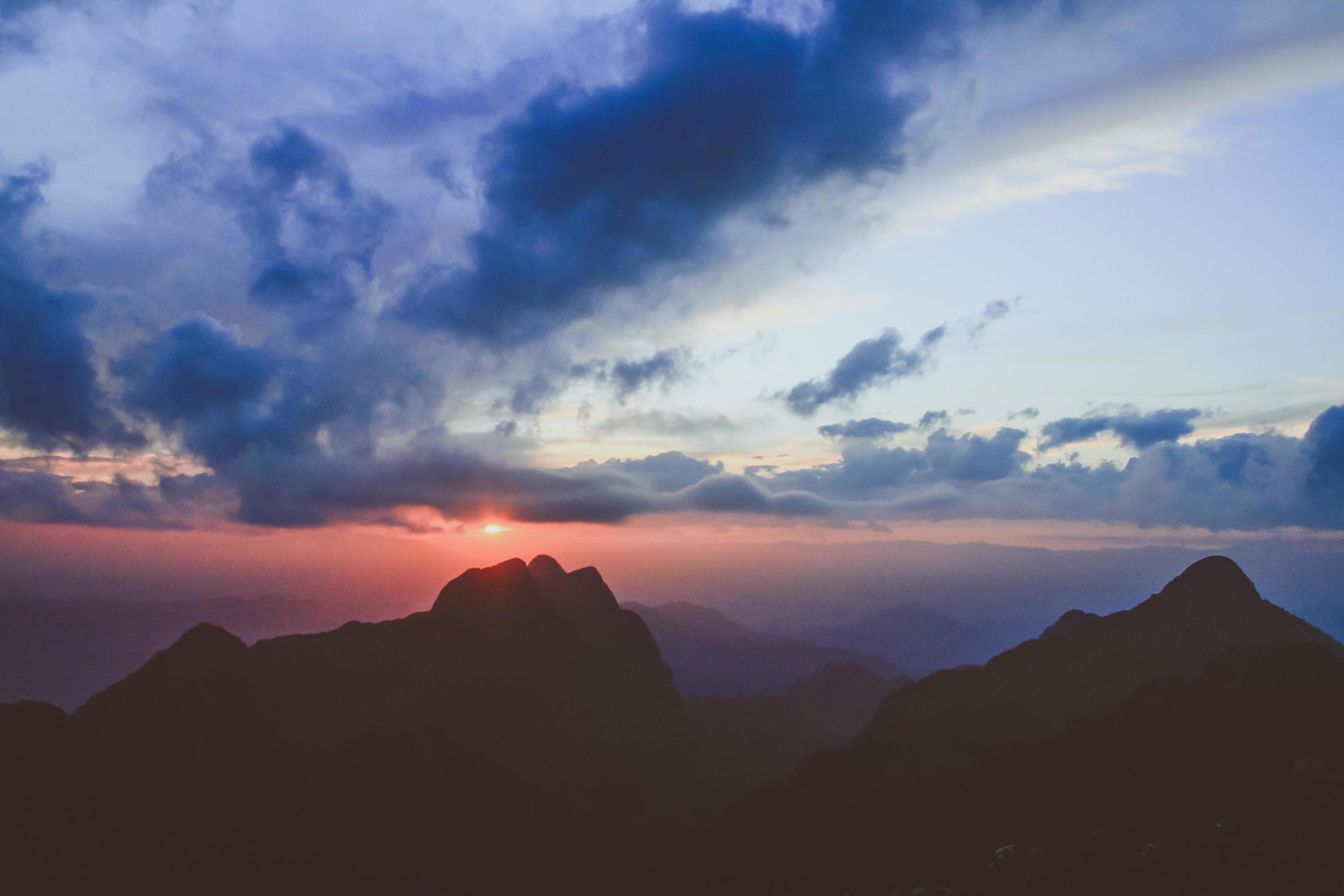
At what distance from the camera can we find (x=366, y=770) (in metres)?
138

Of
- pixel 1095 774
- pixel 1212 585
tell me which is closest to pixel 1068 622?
pixel 1212 585

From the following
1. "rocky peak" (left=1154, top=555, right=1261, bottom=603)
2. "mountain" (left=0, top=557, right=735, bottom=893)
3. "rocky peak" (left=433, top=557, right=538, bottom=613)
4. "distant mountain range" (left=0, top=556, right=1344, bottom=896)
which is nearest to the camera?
"distant mountain range" (left=0, top=556, right=1344, bottom=896)

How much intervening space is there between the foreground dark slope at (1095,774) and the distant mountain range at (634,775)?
46 centimetres

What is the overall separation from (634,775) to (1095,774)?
99.0 metres

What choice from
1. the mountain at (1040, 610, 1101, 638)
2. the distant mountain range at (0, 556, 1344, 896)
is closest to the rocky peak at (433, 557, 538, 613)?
the distant mountain range at (0, 556, 1344, 896)

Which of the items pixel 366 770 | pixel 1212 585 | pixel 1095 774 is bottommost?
pixel 366 770

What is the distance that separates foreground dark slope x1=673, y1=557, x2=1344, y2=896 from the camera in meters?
74.2

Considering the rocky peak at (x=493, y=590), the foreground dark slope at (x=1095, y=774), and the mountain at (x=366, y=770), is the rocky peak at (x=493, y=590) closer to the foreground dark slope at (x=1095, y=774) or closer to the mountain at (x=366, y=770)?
the mountain at (x=366, y=770)

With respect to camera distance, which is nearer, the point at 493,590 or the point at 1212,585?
the point at 1212,585

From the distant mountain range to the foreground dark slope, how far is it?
46cm

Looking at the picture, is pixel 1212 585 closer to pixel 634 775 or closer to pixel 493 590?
pixel 634 775

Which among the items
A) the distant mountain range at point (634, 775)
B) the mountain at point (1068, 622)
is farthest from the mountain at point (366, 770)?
the mountain at point (1068, 622)

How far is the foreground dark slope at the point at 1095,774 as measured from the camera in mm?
74250

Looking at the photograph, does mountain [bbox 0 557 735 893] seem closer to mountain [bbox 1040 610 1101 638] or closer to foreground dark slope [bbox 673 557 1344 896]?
foreground dark slope [bbox 673 557 1344 896]
